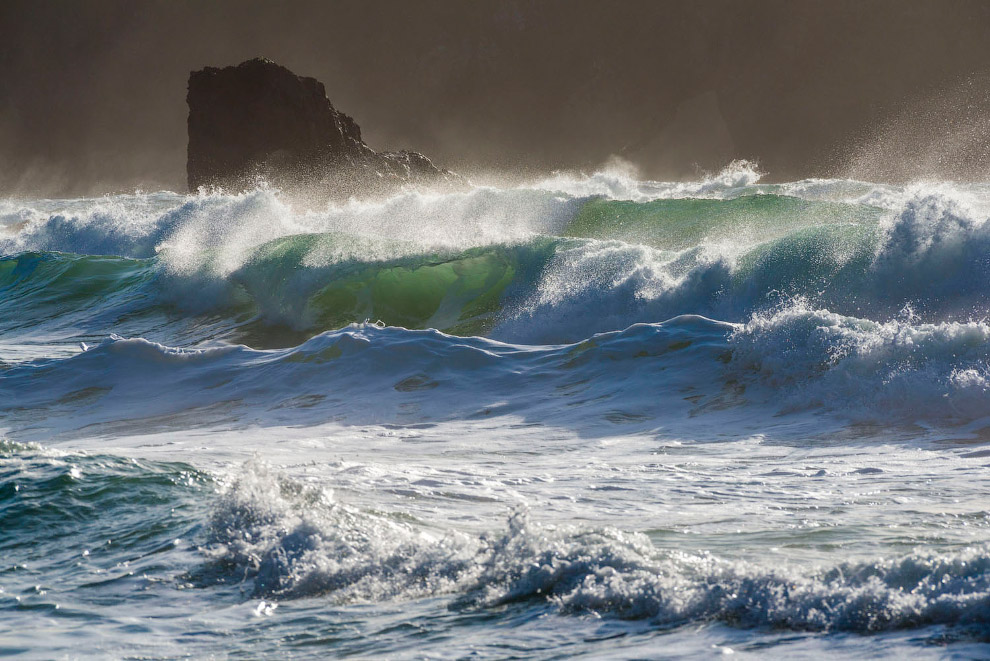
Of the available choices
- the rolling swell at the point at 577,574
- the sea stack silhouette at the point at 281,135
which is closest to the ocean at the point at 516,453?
the rolling swell at the point at 577,574

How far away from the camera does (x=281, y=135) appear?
34.8 meters

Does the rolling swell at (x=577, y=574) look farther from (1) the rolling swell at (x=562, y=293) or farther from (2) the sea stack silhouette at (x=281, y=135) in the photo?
(2) the sea stack silhouette at (x=281, y=135)

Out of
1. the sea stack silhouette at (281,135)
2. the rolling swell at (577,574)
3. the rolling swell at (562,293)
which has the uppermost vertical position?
the sea stack silhouette at (281,135)

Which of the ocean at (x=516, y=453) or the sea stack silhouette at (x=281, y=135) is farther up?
the sea stack silhouette at (x=281, y=135)

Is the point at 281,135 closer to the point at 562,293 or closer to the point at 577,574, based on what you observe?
the point at 562,293

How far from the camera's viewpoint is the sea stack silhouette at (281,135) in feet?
113

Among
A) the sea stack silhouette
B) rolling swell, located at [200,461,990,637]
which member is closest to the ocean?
rolling swell, located at [200,461,990,637]

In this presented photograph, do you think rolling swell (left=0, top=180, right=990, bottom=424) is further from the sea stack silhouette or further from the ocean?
the sea stack silhouette

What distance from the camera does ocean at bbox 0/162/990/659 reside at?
3.15 m

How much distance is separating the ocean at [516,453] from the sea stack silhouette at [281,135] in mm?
20711

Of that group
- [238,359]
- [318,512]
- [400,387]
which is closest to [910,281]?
[400,387]

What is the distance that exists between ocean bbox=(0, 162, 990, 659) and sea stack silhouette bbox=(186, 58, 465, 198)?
20.7 metres

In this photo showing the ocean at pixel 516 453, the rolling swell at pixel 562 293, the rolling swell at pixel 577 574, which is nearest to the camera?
the rolling swell at pixel 577 574

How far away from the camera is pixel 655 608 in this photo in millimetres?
3160
